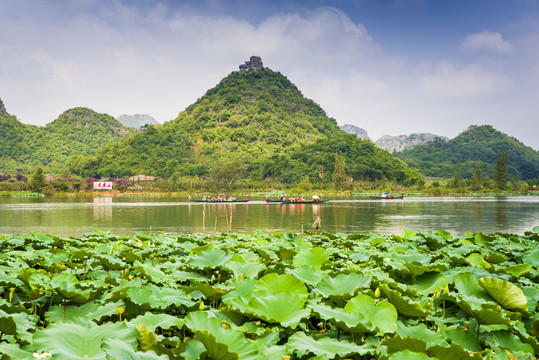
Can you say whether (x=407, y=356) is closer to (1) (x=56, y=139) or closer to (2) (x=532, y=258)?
(2) (x=532, y=258)

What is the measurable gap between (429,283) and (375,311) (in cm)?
97

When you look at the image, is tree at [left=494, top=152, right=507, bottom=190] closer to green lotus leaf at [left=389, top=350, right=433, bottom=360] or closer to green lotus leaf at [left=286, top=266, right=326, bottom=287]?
green lotus leaf at [left=286, top=266, right=326, bottom=287]

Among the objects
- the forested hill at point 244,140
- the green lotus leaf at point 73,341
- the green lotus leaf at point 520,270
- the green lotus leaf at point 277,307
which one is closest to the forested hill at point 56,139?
the forested hill at point 244,140

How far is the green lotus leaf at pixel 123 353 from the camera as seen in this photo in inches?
49.7

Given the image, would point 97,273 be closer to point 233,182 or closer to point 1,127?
point 233,182

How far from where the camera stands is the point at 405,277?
2.78 metres

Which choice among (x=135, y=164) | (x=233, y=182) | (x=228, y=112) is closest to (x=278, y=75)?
(x=228, y=112)

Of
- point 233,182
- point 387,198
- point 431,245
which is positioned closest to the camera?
point 431,245

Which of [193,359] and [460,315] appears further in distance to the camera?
[460,315]

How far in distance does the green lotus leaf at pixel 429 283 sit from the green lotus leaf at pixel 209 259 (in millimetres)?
1361

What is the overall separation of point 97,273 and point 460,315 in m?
2.79

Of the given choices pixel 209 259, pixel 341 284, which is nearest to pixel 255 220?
pixel 209 259

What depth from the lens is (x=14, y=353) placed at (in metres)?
1.38

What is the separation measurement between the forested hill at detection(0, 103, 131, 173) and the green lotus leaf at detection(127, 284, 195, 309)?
135 meters
